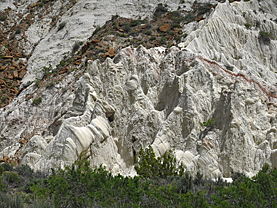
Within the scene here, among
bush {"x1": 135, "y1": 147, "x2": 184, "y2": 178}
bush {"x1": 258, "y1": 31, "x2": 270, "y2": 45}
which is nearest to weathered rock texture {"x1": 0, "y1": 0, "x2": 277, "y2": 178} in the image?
bush {"x1": 258, "y1": 31, "x2": 270, "y2": 45}

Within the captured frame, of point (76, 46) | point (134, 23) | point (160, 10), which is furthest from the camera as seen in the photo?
point (160, 10)

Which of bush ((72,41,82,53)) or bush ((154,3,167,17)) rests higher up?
bush ((72,41,82,53))

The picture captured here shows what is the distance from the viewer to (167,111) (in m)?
24.1

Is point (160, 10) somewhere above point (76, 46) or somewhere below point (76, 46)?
below

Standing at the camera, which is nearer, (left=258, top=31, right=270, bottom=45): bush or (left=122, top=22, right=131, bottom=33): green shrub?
(left=258, top=31, right=270, bottom=45): bush

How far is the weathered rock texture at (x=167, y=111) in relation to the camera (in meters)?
19.7

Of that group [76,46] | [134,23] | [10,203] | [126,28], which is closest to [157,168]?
[10,203]

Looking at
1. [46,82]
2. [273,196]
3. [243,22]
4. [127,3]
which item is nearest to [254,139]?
[273,196]

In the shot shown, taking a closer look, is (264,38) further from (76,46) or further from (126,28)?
(76,46)

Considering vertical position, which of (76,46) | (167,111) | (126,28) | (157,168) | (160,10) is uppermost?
(157,168)

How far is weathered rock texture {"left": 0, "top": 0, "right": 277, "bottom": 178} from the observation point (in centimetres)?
1966

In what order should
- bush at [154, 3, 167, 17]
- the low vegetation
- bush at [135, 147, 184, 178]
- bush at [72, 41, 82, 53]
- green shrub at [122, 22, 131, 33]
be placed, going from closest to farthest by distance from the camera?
the low vegetation < bush at [135, 147, 184, 178] < bush at [72, 41, 82, 53] < green shrub at [122, 22, 131, 33] < bush at [154, 3, 167, 17]

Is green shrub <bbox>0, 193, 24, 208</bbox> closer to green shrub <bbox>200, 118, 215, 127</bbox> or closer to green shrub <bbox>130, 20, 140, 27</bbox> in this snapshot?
green shrub <bbox>200, 118, 215, 127</bbox>

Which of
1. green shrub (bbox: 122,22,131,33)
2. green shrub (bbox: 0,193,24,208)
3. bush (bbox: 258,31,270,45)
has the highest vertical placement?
green shrub (bbox: 0,193,24,208)
